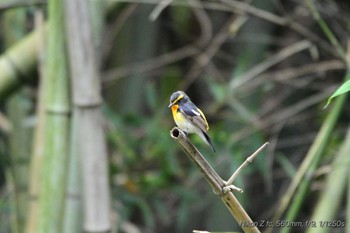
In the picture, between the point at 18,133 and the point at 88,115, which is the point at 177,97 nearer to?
the point at 88,115

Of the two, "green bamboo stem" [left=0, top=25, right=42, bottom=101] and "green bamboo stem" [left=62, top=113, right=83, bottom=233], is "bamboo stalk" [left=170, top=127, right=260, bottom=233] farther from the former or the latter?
"green bamboo stem" [left=0, top=25, right=42, bottom=101]

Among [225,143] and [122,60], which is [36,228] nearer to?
[225,143]

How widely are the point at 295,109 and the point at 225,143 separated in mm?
224

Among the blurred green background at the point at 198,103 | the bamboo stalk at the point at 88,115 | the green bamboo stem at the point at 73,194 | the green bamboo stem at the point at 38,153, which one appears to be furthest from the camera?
the blurred green background at the point at 198,103

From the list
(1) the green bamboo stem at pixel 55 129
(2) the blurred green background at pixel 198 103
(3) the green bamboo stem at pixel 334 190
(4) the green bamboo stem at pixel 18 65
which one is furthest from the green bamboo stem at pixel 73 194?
(3) the green bamboo stem at pixel 334 190

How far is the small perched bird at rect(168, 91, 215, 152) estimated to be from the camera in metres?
1.06

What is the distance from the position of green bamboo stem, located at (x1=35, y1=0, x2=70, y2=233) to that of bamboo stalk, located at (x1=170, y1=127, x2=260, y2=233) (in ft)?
1.89

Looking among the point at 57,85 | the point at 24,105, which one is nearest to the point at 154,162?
the point at 24,105

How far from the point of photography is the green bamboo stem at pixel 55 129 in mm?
1362

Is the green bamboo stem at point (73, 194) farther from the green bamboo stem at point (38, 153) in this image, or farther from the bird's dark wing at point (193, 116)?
the bird's dark wing at point (193, 116)

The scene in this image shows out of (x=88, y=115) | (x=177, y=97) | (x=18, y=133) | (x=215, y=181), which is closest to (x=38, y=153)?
(x=88, y=115)

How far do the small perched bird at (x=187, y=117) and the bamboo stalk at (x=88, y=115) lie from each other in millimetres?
303

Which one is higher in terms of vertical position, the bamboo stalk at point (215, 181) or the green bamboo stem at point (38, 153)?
the green bamboo stem at point (38, 153)

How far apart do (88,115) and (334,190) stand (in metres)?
0.52
